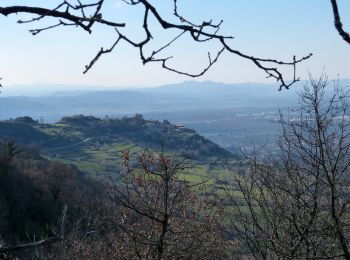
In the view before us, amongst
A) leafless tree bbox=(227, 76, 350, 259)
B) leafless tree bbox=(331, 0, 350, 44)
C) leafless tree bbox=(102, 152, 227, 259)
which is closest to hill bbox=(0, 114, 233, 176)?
leafless tree bbox=(102, 152, 227, 259)

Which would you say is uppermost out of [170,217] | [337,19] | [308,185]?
[337,19]

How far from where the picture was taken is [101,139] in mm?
90500

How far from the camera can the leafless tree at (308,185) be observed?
741 cm

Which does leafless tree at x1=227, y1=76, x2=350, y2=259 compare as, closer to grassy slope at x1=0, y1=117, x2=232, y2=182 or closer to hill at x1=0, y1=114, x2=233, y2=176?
grassy slope at x1=0, y1=117, x2=232, y2=182

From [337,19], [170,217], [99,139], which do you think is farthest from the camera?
[99,139]

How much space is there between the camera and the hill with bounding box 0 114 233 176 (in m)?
76.4

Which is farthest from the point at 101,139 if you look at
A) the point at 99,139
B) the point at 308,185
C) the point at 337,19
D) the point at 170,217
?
the point at 337,19

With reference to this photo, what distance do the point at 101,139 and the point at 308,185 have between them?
3302 inches

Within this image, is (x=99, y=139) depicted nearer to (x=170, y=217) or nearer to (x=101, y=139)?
(x=101, y=139)

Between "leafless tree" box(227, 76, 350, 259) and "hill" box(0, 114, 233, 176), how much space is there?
2321 inches

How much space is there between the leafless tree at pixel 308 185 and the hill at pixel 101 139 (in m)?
58.9

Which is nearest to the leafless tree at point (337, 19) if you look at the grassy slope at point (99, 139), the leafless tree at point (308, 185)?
the leafless tree at point (308, 185)

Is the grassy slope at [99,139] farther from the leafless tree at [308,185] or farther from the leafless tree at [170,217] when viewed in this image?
the leafless tree at [308,185]

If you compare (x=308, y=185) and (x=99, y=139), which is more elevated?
(x=308, y=185)
